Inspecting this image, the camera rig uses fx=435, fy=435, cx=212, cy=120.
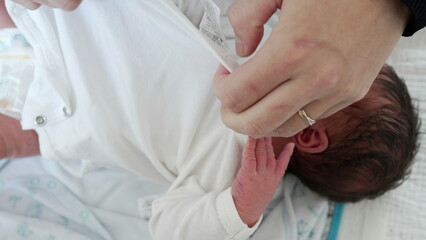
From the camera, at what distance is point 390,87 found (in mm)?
949

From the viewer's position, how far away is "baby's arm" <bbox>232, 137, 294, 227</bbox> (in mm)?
828

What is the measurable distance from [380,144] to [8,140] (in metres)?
0.84

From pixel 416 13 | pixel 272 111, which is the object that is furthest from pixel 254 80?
pixel 416 13

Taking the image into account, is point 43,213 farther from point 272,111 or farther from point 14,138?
point 272,111

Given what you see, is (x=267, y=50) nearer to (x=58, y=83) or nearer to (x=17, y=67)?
(x=58, y=83)

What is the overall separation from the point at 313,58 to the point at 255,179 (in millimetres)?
417

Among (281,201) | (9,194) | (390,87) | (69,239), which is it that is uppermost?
(9,194)

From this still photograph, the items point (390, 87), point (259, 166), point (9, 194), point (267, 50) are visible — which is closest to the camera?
point (267, 50)

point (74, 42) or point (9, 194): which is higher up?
point (74, 42)

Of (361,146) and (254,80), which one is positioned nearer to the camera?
(254,80)

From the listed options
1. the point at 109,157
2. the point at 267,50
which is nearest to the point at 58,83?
the point at 109,157

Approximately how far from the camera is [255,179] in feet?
2.72

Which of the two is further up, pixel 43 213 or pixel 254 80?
pixel 254 80

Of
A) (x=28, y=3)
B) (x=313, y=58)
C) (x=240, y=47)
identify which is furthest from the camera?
(x=28, y=3)
